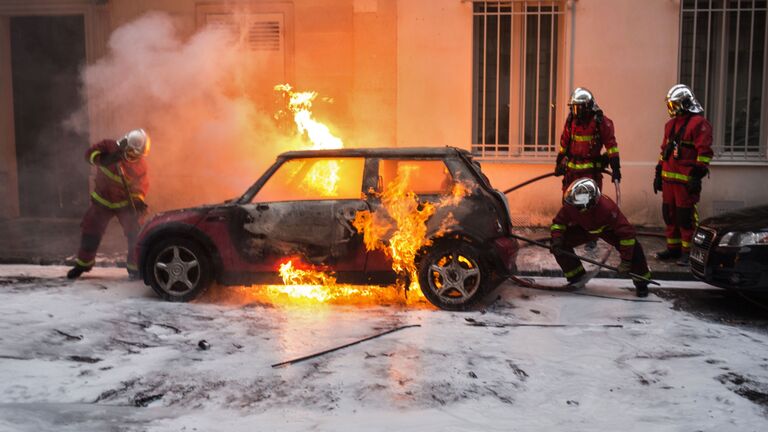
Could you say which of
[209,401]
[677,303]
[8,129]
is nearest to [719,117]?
[677,303]

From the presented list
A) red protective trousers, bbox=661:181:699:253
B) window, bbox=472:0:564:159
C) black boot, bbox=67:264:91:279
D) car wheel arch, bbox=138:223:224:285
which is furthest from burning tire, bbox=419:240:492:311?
window, bbox=472:0:564:159

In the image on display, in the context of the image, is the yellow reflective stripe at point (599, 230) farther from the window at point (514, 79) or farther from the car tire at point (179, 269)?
the window at point (514, 79)

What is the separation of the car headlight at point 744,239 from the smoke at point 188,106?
6.40 m

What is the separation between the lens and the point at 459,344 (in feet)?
19.5

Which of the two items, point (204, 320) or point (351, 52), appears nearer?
point (204, 320)

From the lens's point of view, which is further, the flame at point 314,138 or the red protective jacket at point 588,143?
the red protective jacket at point 588,143

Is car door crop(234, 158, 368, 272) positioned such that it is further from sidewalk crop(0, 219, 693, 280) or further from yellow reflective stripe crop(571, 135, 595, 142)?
yellow reflective stripe crop(571, 135, 595, 142)

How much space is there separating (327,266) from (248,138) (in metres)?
5.01

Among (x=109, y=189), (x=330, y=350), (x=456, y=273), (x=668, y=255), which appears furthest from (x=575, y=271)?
(x=109, y=189)

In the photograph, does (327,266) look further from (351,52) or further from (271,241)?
(351,52)

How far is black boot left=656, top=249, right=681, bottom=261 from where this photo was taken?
9.23m

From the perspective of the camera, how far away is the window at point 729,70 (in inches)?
458

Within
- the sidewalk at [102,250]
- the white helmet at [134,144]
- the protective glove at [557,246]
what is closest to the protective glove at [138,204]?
the white helmet at [134,144]

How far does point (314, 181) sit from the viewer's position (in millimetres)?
7293
